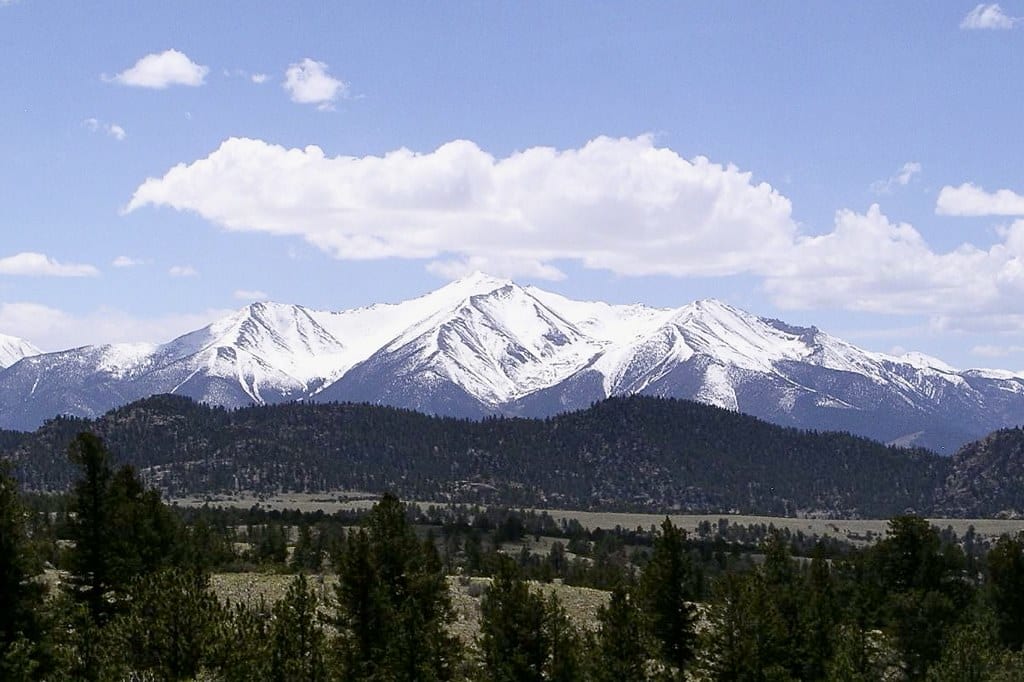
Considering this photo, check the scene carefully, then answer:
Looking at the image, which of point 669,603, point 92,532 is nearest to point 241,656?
point 92,532

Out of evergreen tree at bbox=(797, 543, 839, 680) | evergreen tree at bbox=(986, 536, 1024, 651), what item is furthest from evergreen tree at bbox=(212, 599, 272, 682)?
evergreen tree at bbox=(986, 536, 1024, 651)

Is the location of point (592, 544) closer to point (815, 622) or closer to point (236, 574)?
point (236, 574)

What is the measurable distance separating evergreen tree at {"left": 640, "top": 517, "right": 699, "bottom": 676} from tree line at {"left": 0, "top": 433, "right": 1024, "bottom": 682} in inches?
3.5

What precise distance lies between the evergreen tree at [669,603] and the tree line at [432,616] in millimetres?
89

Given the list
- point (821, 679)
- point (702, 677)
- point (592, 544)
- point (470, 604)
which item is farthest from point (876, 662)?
point (592, 544)

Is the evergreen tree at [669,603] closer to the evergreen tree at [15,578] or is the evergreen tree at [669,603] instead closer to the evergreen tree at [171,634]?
the evergreen tree at [171,634]

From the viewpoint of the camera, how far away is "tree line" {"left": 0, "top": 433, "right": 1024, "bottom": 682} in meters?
39.9

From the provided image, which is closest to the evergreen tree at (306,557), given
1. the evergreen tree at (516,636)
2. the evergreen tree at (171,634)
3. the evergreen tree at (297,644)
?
the evergreen tree at (516,636)

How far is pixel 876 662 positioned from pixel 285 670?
32.8 metres

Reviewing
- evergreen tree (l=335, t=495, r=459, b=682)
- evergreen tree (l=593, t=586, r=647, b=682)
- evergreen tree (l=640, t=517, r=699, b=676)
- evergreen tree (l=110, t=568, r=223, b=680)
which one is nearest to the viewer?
evergreen tree (l=110, t=568, r=223, b=680)

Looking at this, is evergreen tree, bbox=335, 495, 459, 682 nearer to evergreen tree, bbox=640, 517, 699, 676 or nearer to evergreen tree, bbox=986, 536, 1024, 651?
evergreen tree, bbox=640, 517, 699, 676

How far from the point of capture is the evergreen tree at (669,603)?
55.5m

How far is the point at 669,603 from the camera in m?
55.8

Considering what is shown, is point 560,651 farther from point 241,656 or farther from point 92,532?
point 92,532
